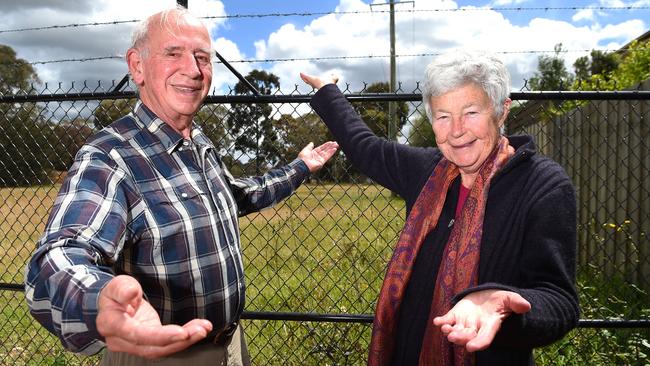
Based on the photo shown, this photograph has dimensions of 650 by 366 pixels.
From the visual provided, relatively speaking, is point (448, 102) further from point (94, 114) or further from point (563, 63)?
point (563, 63)

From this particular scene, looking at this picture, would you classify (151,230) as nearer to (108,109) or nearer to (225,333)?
(225,333)

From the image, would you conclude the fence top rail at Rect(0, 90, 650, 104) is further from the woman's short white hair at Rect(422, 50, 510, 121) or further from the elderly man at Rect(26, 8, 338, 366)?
the woman's short white hair at Rect(422, 50, 510, 121)

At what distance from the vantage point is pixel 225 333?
6.31ft

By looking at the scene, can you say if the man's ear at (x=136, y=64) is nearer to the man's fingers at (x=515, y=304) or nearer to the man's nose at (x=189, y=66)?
the man's nose at (x=189, y=66)

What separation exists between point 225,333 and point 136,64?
3.21 ft

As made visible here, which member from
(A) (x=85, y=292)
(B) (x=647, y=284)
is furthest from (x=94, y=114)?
(B) (x=647, y=284)

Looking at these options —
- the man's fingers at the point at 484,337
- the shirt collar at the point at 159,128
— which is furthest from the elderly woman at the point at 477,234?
the shirt collar at the point at 159,128

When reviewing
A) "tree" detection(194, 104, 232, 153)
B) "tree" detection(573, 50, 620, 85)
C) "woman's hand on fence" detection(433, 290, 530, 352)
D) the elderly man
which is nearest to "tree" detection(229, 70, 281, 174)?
"tree" detection(194, 104, 232, 153)

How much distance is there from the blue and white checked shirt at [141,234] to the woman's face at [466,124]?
77 cm

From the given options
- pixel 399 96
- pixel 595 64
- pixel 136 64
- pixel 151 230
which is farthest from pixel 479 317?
pixel 595 64

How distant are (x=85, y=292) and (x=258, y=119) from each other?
2.18 m

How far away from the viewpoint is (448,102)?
175 cm

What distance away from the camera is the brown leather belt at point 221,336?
6.04 ft

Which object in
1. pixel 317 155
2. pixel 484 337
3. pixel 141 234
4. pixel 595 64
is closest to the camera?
pixel 484 337
